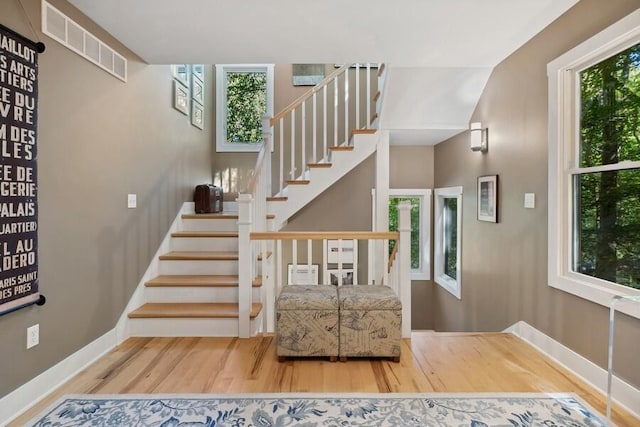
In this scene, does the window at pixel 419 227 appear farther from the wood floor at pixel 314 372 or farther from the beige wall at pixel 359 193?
the wood floor at pixel 314 372

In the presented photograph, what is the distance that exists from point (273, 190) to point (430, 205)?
241cm

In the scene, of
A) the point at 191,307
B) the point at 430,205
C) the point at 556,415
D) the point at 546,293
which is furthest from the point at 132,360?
the point at 430,205

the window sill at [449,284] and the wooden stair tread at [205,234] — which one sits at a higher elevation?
the wooden stair tread at [205,234]

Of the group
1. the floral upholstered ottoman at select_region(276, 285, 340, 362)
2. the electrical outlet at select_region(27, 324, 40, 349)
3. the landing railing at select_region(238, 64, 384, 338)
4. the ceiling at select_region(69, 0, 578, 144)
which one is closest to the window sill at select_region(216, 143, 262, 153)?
the landing railing at select_region(238, 64, 384, 338)

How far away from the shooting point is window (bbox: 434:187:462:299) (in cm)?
453

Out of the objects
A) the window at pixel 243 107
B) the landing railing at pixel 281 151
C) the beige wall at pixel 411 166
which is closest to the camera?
the landing railing at pixel 281 151

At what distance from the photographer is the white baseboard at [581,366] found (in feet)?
6.59

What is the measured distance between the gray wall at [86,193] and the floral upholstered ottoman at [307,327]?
141 centimetres

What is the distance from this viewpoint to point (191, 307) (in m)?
3.20

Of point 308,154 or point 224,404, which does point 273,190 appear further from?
point 224,404

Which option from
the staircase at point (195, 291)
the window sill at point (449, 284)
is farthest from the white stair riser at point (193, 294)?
the window sill at point (449, 284)

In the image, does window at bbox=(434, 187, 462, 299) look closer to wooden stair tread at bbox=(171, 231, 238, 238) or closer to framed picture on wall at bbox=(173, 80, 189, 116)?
wooden stair tread at bbox=(171, 231, 238, 238)

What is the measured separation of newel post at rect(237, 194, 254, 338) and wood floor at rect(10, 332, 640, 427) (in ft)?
0.46

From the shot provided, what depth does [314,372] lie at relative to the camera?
94.7 inches
